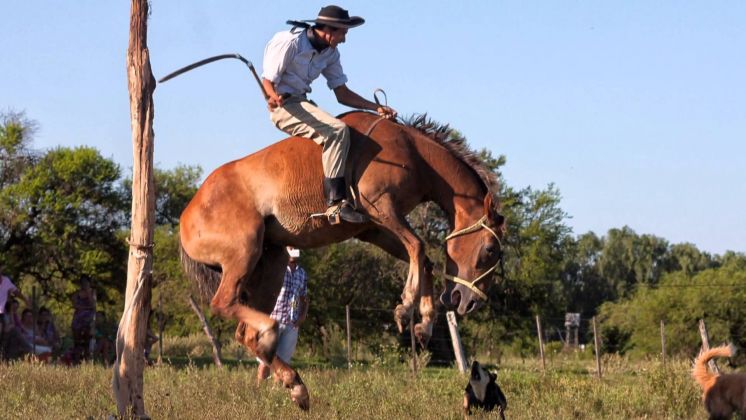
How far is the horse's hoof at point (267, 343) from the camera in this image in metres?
9.53

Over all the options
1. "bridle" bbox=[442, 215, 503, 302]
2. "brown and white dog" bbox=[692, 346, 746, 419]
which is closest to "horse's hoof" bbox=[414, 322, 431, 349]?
"bridle" bbox=[442, 215, 503, 302]

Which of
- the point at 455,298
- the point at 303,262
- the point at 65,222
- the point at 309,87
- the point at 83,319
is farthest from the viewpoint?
the point at 303,262

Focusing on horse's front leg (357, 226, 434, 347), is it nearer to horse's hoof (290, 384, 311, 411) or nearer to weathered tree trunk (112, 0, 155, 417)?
horse's hoof (290, 384, 311, 411)

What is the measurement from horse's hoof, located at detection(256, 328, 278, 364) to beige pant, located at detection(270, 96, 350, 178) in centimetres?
146

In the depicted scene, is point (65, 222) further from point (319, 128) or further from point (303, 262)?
point (319, 128)

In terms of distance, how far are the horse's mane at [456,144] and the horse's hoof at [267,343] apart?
2.23 m

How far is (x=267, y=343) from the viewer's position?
9.53 meters

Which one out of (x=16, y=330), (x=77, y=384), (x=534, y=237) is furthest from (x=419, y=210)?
(x=77, y=384)

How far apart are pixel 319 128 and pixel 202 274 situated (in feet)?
6.57

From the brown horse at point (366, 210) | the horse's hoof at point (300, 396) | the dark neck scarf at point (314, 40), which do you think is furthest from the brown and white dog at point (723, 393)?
the dark neck scarf at point (314, 40)

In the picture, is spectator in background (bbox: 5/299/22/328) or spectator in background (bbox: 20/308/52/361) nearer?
spectator in background (bbox: 5/299/22/328)

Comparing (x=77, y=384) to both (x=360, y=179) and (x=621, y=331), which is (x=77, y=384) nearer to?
(x=360, y=179)

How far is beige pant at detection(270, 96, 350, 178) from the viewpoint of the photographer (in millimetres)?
9352

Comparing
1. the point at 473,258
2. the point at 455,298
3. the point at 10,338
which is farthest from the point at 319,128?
the point at 10,338
